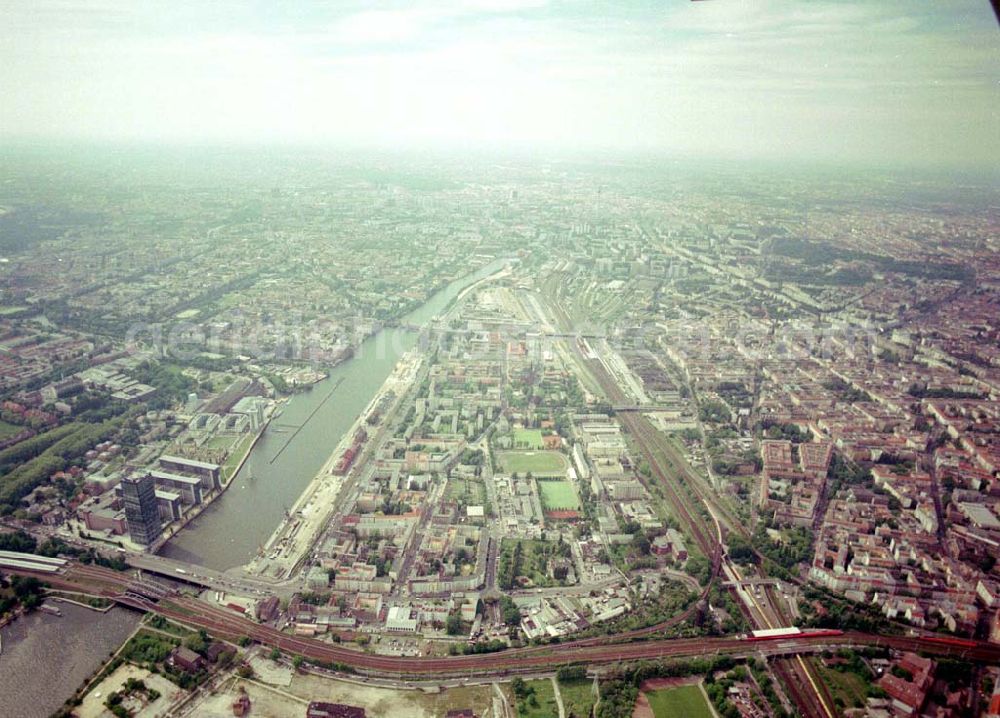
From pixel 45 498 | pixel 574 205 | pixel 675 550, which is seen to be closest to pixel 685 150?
pixel 574 205

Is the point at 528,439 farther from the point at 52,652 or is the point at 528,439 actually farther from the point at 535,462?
the point at 52,652

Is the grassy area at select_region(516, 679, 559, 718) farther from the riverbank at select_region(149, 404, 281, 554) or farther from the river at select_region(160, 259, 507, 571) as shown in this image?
the riverbank at select_region(149, 404, 281, 554)

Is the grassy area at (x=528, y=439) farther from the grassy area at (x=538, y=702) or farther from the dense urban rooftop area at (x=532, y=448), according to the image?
the grassy area at (x=538, y=702)

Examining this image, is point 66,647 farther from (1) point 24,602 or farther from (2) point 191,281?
(2) point 191,281

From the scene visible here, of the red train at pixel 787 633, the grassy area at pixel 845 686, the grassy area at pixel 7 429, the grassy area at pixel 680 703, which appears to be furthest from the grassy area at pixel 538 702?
the grassy area at pixel 7 429

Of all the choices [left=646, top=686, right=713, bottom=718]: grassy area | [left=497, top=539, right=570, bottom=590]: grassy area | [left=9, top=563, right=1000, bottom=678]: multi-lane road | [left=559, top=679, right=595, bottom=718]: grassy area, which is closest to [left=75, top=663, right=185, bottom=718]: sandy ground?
[left=9, top=563, right=1000, bottom=678]: multi-lane road

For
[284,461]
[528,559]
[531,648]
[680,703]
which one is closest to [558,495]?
[528,559]

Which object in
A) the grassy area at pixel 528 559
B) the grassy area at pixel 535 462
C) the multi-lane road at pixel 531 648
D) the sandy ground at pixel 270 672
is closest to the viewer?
the sandy ground at pixel 270 672
